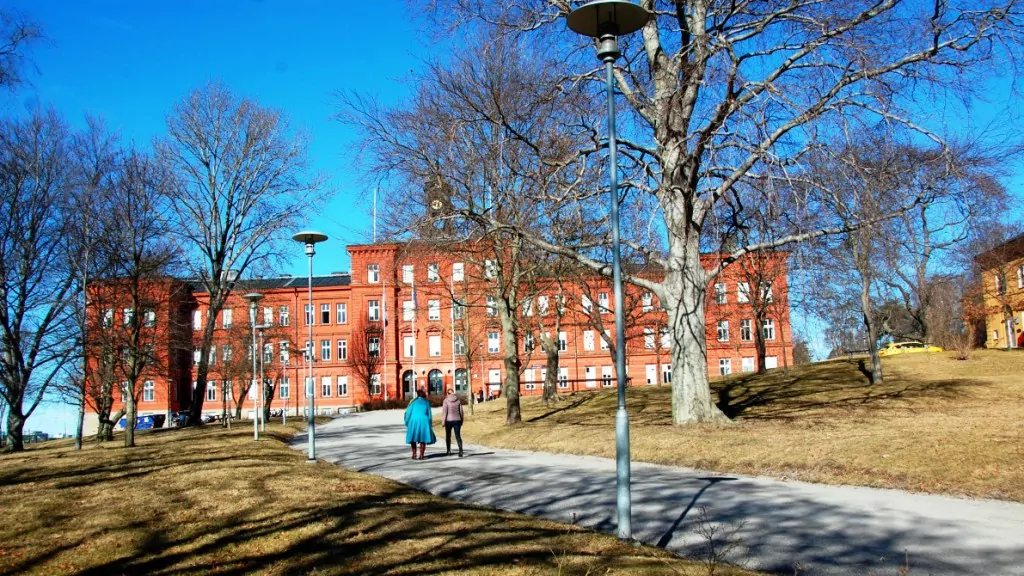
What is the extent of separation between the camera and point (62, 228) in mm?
22953

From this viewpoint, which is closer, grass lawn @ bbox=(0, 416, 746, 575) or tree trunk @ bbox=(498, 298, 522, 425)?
grass lawn @ bbox=(0, 416, 746, 575)

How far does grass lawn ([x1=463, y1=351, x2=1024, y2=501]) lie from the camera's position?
1067 centimetres

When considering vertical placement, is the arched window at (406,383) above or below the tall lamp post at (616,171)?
below

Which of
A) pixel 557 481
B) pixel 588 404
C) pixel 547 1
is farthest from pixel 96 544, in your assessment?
pixel 588 404

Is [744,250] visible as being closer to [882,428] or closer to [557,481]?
[882,428]

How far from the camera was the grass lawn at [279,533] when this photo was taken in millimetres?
6043

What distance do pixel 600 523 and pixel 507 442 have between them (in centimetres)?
1212

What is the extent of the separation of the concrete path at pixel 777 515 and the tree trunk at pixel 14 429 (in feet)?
56.3

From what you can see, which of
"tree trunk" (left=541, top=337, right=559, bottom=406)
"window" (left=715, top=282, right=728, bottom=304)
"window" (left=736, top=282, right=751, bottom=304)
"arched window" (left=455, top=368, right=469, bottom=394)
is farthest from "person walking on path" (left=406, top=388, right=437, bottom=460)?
"arched window" (left=455, top=368, right=469, bottom=394)

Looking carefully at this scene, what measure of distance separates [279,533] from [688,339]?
11.6 meters

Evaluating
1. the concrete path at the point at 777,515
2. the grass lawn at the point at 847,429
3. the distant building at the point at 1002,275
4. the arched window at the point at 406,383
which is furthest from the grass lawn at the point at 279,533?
the arched window at the point at 406,383

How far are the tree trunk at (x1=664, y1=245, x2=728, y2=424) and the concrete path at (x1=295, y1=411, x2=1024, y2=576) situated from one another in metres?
3.50

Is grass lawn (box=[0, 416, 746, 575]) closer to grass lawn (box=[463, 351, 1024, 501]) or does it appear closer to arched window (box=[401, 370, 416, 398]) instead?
grass lawn (box=[463, 351, 1024, 501])

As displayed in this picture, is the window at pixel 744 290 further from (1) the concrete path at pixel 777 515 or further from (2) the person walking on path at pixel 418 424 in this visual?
(2) the person walking on path at pixel 418 424
